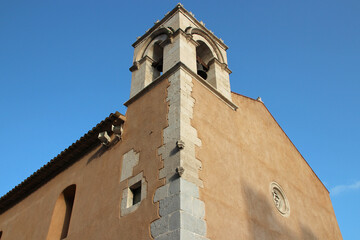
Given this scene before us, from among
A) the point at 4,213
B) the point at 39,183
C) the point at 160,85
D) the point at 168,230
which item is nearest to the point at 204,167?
the point at 168,230

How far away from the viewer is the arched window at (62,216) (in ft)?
30.9

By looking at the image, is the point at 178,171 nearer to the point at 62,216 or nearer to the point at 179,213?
the point at 179,213

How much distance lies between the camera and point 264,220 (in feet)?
26.7

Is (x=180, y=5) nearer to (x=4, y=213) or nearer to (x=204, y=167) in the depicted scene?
(x=204, y=167)

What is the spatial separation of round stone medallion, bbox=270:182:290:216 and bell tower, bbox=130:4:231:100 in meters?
2.85

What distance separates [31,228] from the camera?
10.3 m

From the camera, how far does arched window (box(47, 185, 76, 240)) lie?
30.9 feet

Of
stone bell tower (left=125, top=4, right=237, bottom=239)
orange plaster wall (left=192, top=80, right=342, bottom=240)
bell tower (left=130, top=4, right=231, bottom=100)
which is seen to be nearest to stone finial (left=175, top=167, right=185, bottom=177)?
stone bell tower (left=125, top=4, right=237, bottom=239)

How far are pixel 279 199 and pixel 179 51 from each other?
492 cm

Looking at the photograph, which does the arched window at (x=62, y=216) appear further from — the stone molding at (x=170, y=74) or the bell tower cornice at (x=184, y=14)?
the bell tower cornice at (x=184, y=14)

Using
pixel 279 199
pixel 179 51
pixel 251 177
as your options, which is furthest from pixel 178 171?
pixel 279 199

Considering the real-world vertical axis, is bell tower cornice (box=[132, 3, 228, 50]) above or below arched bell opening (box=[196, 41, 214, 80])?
above

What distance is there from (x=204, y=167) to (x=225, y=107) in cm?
280

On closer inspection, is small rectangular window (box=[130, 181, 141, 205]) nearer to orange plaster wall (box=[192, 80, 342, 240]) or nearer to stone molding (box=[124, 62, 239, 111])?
orange plaster wall (box=[192, 80, 342, 240])
